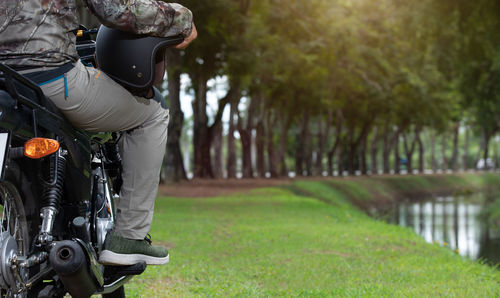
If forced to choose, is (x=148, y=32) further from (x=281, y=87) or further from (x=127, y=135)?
(x=281, y=87)

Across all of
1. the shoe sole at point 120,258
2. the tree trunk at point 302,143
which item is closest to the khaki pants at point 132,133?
the shoe sole at point 120,258

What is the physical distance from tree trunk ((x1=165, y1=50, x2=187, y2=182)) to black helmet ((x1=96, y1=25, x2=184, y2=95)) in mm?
15849

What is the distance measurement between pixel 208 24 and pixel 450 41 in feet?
21.7

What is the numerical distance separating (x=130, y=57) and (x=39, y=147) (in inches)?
25.3

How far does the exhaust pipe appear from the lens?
8.47 feet

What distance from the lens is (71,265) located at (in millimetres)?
2598

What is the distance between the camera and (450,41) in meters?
17.5

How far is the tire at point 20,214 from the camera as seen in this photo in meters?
2.64

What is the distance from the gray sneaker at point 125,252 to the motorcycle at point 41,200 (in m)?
0.07

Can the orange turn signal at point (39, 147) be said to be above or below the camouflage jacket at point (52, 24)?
below

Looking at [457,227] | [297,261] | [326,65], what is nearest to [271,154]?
[326,65]

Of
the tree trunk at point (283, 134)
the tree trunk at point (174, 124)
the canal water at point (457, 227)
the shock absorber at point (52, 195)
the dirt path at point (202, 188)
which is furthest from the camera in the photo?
the tree trunk at point (283, 134)

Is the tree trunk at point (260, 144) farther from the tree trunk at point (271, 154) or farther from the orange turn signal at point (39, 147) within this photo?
the orange turn signal at point (39, 147)

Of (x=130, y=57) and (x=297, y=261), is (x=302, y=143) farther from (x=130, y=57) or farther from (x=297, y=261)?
(x=130, y=57)
